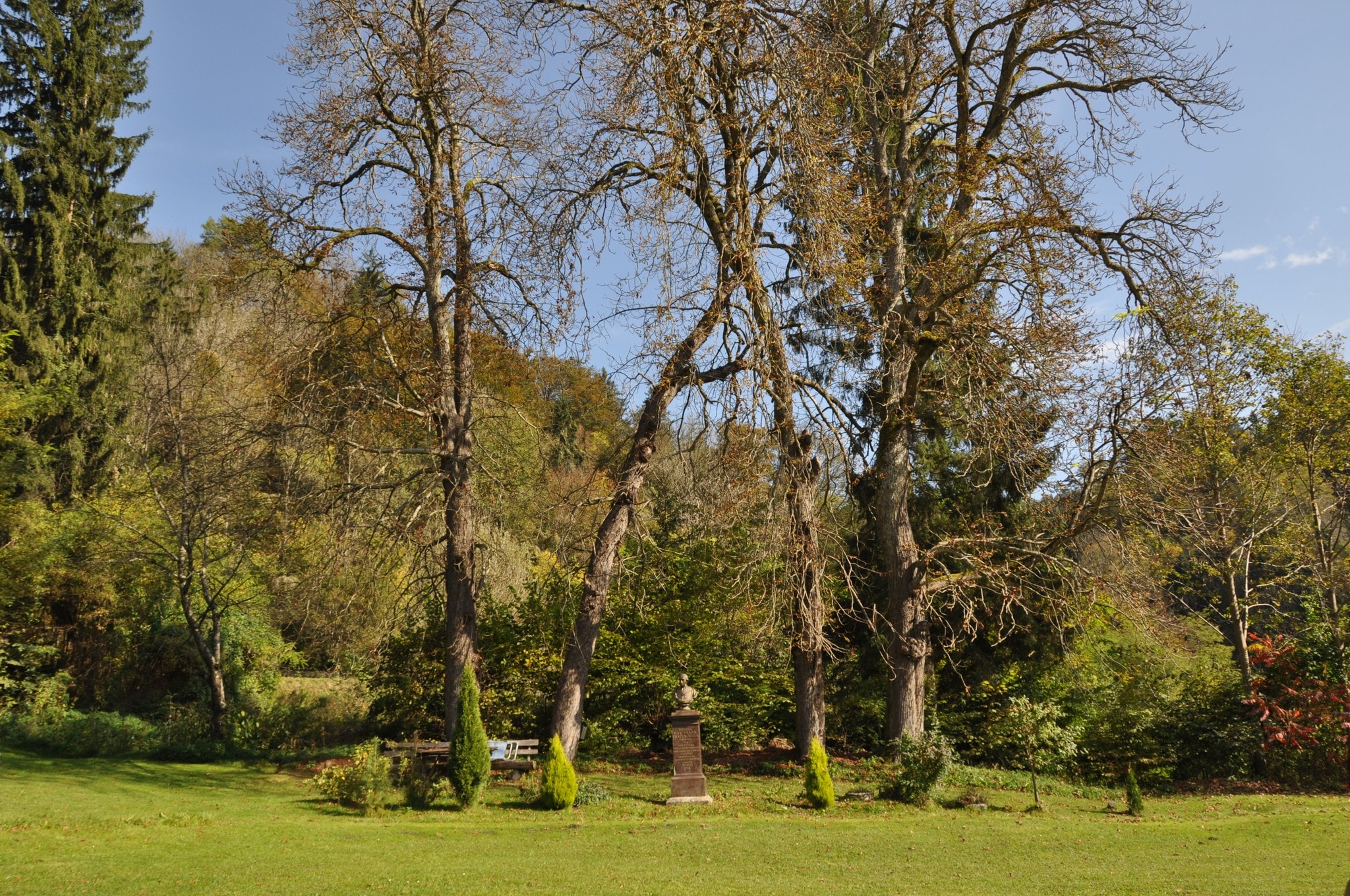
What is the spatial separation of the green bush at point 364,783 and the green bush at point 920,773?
21.9 ft

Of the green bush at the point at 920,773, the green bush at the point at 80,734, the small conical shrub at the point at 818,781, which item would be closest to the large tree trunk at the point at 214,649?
the green bush at the point at 80,734

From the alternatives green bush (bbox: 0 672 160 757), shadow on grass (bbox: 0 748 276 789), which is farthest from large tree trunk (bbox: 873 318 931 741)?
green bush (bbox: 0 672 160 757)

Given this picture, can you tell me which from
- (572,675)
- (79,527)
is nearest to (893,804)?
(572,675)

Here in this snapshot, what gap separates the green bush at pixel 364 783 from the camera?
11297 mm

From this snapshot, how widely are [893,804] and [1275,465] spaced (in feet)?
34.3

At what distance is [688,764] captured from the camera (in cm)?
1205

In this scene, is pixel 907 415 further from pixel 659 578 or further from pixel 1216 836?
pixel 1216 836

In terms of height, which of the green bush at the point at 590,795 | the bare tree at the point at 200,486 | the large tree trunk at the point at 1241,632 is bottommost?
the green bush at the point at 590,795

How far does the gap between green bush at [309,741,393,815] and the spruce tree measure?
14.5 meters

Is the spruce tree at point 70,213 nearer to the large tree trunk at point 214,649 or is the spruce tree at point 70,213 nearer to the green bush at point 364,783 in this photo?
the large tree trunk at point 214,649

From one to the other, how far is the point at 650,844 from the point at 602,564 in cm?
503

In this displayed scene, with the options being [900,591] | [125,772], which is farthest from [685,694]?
[125,772]

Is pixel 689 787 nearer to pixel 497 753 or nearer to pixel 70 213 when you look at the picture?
pixel 497 753

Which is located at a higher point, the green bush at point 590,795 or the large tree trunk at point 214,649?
the large tree trunk at point 214,649
